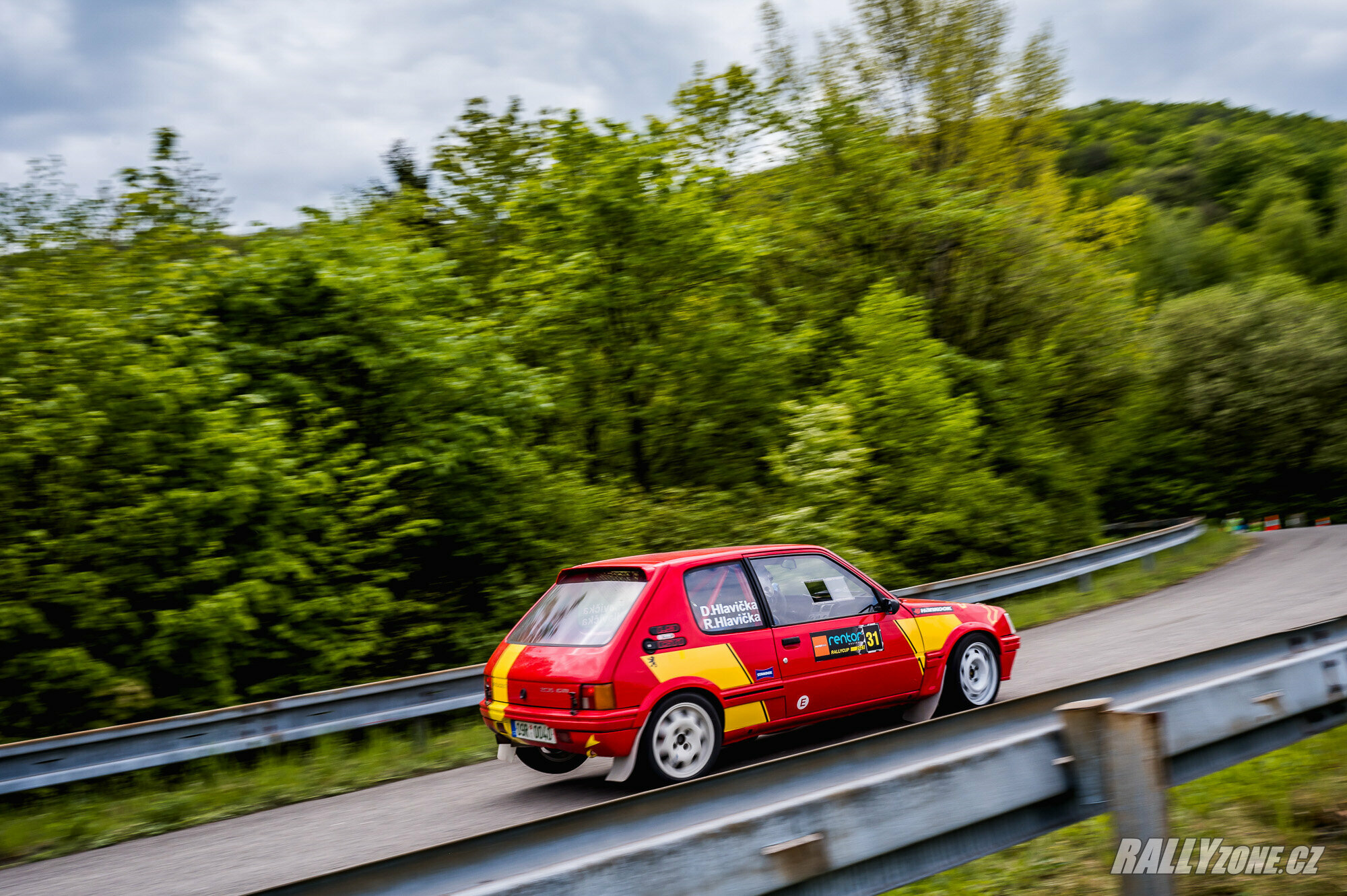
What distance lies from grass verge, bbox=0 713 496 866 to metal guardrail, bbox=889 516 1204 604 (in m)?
5.82

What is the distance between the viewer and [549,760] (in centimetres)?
709

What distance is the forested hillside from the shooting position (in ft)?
31.9

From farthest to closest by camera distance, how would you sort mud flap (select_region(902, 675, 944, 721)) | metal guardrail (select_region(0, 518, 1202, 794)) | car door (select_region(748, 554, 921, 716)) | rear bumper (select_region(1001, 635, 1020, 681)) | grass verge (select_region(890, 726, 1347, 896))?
1. rear bumper (select_region(1001, 635, 1020, 681))
2. mud flap (select_region(902, 675, 944, 721))
3. metal guardrail (select_region(0, 518, 1202, 794))
4. car door (select_region(748, 554, 921, 716))
5. grass verge (select_region(890, 726, 1347, 896))

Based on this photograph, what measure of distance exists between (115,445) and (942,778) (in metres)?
9.39

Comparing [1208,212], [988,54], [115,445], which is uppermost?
[1208,212]

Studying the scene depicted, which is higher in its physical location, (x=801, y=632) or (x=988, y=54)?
(x=988, y=54)

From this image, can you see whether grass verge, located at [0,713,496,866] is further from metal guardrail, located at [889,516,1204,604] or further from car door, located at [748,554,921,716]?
metal guardrail, located at [889,516,1204,604]

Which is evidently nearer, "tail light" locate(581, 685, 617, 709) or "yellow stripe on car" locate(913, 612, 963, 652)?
"tail light" locate(581, 685, 617, 709)

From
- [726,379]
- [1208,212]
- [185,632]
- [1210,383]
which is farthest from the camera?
[1208,212]

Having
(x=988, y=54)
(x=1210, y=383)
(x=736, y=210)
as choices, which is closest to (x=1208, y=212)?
(x=1210, y=383)

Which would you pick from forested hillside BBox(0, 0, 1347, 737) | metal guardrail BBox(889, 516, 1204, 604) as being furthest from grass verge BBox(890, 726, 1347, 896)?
forested hillside BBox(0, 0, 1347, 737)

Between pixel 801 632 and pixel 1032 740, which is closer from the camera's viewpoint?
pixel 1032 740

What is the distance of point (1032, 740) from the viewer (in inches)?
126

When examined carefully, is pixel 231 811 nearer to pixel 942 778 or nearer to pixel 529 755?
pixel 529 755
